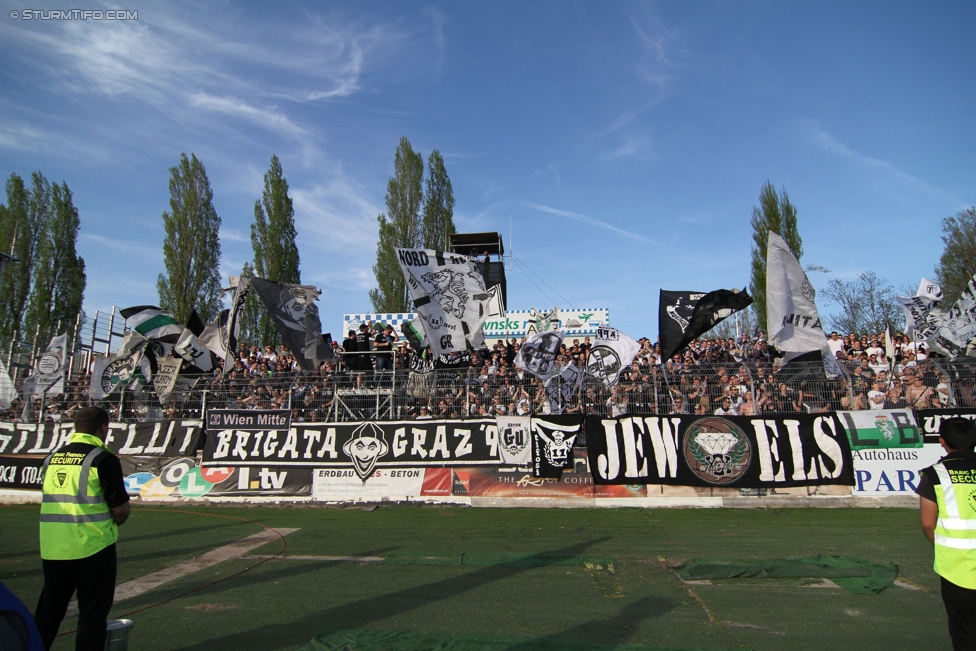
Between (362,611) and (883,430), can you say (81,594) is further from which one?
(883,430)

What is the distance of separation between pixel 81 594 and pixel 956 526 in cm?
598

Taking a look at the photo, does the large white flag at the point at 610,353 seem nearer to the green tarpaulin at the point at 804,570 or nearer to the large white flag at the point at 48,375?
the green tarpaulin at the point at 804,570

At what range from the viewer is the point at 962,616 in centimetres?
368

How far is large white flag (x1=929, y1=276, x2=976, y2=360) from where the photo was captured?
12.9m

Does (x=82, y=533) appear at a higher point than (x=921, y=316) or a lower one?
lower

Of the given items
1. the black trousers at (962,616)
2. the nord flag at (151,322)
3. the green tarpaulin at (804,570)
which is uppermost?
the nord flag at (151,322)

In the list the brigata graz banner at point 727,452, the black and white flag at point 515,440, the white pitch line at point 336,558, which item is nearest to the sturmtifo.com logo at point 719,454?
the brigata graz banner at point 727,452

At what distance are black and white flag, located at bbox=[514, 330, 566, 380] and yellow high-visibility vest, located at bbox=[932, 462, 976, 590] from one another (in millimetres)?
9293

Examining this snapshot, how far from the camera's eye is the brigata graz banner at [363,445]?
505 inches

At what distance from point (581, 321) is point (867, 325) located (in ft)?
81.4

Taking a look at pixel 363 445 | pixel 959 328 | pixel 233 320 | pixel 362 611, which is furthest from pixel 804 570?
pixel 233 320

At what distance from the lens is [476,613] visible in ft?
19.1

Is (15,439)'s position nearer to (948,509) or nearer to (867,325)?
(948,509)

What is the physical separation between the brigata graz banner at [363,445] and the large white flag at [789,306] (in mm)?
6125
